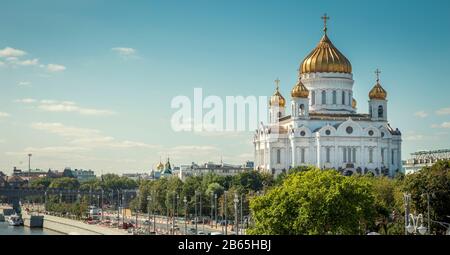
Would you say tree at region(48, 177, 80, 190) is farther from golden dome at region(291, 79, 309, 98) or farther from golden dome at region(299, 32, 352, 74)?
golden dome at region(291, 79, 309, 98)

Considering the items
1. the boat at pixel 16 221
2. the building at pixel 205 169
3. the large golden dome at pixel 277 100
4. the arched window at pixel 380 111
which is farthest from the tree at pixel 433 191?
the building at pixel 205 169

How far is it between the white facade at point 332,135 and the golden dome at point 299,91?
16.4 inches

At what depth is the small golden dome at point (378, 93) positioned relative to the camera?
3132 inches

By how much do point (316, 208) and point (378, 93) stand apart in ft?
180

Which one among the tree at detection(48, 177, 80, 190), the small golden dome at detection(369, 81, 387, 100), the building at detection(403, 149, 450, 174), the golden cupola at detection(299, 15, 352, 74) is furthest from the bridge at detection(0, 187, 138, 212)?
the building at detection(403, 149, 450, 174)

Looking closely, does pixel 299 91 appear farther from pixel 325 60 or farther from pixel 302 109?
pixel 325 60

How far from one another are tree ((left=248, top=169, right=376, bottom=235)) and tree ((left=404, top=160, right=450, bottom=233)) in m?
4.42

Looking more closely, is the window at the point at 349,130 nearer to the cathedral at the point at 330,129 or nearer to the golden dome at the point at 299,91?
the cathedral at the point at 330,129

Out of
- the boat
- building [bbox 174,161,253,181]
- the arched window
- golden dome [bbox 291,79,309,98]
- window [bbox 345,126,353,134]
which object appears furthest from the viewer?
building [bbox 174,161,253,181]

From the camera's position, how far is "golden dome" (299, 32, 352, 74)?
79000mm

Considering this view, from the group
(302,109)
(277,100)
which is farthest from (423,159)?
(277,100)
